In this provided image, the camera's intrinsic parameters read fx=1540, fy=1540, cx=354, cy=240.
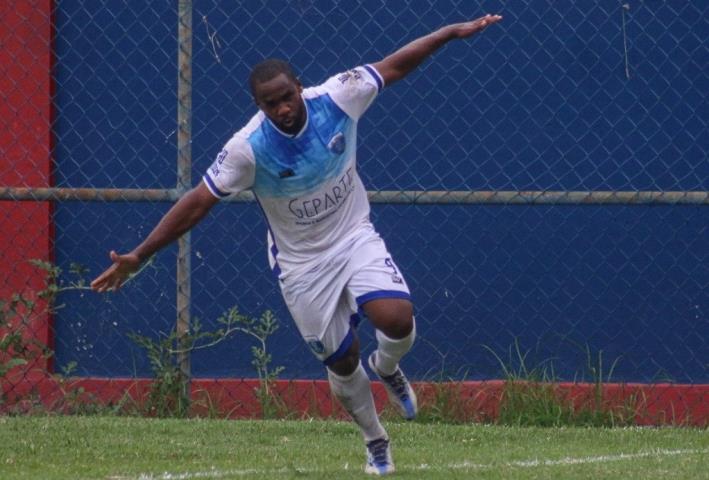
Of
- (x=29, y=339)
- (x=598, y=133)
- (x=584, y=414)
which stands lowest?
(x=584, y=414)

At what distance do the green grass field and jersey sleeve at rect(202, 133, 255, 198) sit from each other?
111 cm

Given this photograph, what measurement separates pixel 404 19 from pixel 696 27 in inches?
60.5

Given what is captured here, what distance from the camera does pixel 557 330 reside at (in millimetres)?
8242

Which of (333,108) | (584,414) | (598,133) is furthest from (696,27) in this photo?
(333,108)

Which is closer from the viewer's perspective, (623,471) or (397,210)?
(623,471)

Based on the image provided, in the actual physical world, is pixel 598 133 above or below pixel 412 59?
below

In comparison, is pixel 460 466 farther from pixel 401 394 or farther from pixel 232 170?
pixel 232 170

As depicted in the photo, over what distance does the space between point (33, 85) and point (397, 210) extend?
2096mm

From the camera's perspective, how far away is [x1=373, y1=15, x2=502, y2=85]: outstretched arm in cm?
623

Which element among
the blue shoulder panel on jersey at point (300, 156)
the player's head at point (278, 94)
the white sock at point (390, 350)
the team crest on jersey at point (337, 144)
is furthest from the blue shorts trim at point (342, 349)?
the player's head at point (278, 94)

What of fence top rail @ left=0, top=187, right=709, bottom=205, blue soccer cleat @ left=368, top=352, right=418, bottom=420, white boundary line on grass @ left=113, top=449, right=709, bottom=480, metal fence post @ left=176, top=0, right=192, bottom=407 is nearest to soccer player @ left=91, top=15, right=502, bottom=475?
blue soccer cleat @ left=368, top=352, right=418, bottom=420

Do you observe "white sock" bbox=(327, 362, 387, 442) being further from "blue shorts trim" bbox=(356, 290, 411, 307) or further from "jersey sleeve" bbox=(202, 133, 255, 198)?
"jersey sleeve" bbox=(202, 133, 255, 198)

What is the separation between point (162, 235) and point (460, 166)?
→ 280cm

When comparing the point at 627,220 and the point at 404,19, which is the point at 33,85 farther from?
the point at 627,220
